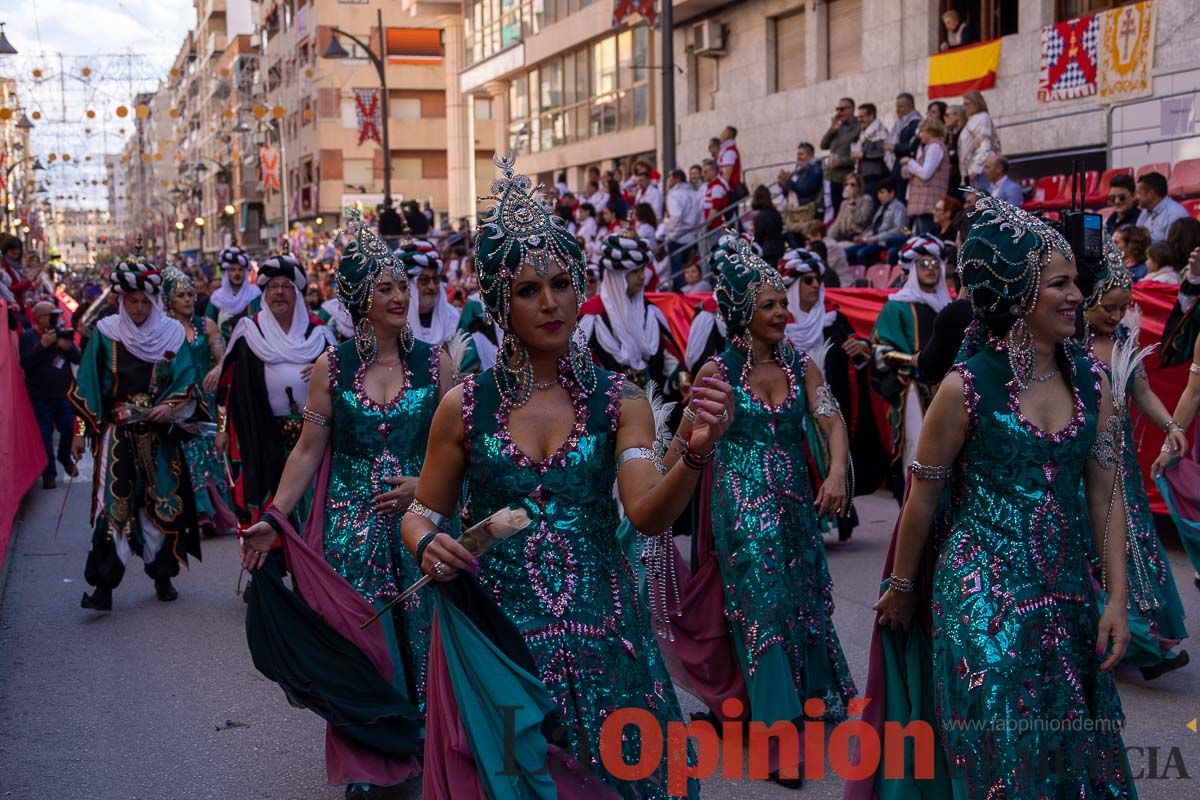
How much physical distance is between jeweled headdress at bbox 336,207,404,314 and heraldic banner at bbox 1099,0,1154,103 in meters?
12.0

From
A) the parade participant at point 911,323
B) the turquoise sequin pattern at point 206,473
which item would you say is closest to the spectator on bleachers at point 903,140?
the parade participant at point 911,323

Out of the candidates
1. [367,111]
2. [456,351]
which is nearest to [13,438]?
[456,351]

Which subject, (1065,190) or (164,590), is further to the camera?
(1065,190)

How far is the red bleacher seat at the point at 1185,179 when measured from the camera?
43.2ft

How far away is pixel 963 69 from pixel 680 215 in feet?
13.9

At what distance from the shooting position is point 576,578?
3.43m

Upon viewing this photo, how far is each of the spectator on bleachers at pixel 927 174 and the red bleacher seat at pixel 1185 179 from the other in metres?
2.18

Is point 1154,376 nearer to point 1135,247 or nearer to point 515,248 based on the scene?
point 1135,247

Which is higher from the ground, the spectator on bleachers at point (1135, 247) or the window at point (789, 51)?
the window at point (789, 51)

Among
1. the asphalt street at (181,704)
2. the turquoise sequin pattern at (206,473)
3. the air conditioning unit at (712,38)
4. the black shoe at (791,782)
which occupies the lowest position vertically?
the asphalt street at (181,704)

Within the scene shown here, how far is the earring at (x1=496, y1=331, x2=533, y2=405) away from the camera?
3555mm

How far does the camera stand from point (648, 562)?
5.03m

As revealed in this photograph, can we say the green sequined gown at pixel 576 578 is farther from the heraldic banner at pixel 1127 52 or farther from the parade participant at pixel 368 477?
the heraldic banner at pixel 1127 52

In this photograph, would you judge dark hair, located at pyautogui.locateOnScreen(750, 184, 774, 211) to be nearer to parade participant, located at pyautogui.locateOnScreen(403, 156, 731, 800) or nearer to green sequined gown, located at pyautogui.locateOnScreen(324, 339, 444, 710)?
green sequined gown, located at pyautogui.locateOnScreen(324, 339, 444, 710)
